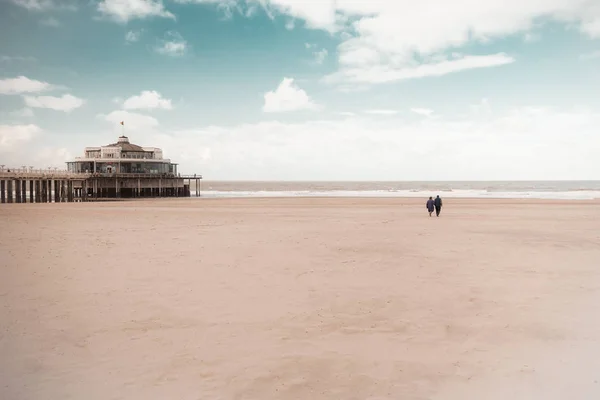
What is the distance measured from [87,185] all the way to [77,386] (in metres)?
71.7

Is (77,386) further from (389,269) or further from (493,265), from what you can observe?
(493,265)

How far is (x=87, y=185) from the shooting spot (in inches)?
2793

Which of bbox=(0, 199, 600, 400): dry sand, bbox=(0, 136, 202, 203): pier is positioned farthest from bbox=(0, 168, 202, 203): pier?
bbox=(0, 199, 600, 400): dry sand

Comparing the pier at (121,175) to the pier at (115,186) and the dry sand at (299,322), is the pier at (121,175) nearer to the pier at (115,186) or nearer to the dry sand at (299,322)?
the pier at (115,186)

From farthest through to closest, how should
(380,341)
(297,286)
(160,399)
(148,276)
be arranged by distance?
(148,276), (297,286), (380,341), (160,399)

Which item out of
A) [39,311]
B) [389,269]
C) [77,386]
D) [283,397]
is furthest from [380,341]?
[39,311]

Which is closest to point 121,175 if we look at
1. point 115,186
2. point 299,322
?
point 115,186

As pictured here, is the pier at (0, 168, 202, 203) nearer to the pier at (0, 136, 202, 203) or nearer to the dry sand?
the pier at (0, 136, 202, 203)

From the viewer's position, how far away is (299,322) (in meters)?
8.58

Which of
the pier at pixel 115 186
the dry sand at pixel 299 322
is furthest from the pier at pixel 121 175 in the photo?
the dry sand at pixel 299 322

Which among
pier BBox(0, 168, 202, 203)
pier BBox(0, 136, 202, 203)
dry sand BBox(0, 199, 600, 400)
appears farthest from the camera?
pier BBox(0, 136, 202, 203)

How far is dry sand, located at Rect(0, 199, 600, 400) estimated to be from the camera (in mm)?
6156

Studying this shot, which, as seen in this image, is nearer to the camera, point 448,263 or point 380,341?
point 380,341

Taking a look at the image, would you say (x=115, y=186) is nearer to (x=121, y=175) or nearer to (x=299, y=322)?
(x=121, y=175)
